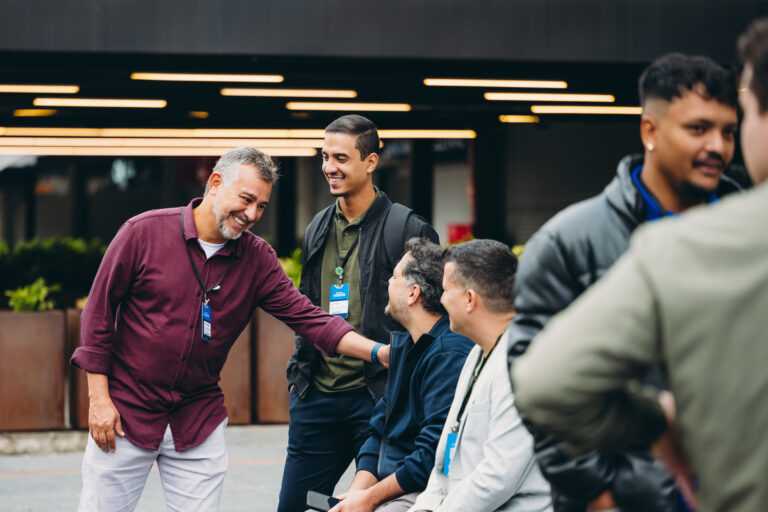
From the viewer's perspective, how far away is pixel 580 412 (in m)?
1.34

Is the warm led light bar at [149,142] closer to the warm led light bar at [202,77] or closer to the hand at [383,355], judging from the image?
the warm led light bar at [202,77]

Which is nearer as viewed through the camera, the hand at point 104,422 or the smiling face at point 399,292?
the hand at point 104,422

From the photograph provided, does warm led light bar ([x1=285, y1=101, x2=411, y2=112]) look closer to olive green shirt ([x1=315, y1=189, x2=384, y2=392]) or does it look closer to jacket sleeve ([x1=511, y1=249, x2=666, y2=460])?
olive green shirt ([x1=315, y1=189, x2=384, y2=392])

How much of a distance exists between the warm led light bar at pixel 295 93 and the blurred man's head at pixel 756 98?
1018 cm

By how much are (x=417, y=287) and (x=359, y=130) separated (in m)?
0.91

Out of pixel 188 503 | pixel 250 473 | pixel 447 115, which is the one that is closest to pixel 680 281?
pixel 188 503

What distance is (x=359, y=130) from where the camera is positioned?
4438 mm

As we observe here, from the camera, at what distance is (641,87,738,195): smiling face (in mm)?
2006

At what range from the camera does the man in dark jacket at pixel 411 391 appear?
3.68m

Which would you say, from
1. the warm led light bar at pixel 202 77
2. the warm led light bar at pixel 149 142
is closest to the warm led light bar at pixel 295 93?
the warm led light bar at pixel 202 77

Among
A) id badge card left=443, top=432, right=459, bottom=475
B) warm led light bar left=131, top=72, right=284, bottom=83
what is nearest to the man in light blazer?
id badge card left=443, top=432, right=459, bottom=475

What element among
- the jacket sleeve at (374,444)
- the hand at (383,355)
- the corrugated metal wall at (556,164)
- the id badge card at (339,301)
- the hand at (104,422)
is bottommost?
the jacket sleeve at (374,444)

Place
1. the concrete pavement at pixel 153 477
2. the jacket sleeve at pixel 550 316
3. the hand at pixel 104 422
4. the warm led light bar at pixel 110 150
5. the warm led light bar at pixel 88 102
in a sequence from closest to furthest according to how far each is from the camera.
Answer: the jacket sleeve at pixel 550 316, the hand at pixel 104 422, the concrete pavement at pixel 153 477, the warm led light bar at pixel 88 102, the warm led light bar at pixel 110 150

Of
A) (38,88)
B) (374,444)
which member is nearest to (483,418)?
(374,444)
